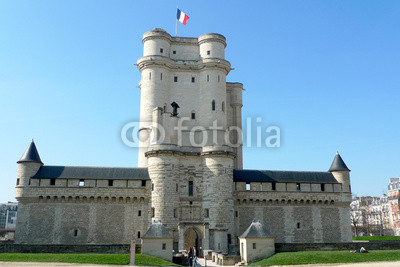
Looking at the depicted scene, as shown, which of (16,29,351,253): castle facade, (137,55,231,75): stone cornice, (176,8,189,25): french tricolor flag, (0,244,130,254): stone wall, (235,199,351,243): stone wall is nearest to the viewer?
(0,244,130,254): stone wall

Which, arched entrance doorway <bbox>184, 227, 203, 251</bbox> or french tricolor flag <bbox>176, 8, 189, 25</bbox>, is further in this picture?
french tricolor flag <bbox>176, 8, 189, 25</bbox>

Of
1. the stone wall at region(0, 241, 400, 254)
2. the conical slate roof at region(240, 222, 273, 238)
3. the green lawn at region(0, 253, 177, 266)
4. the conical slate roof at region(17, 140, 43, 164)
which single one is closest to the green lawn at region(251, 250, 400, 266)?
the stone wall at region(0, 241, 400, 254)

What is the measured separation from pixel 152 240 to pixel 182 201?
892 cm

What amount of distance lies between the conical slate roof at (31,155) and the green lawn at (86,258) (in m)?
12.3

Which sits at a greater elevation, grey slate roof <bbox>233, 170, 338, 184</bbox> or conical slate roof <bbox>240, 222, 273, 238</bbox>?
grey slate roof <bbox>233, 170, 338, 184</bbox>

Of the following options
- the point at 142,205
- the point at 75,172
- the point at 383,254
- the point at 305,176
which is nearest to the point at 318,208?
the point at 305,176

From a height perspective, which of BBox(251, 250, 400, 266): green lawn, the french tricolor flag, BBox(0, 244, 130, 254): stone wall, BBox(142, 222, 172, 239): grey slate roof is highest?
the french tricolor flag

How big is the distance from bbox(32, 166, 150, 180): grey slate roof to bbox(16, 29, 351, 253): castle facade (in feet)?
0.33

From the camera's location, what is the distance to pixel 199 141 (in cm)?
4131

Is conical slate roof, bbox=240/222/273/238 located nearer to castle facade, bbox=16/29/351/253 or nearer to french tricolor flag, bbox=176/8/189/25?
castle facade, bbox=16/29/351/253

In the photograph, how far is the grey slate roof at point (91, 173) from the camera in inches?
1485

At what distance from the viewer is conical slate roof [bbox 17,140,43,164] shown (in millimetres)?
37375

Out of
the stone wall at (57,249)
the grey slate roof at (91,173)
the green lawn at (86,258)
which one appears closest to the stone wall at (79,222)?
the grey slate roof at (91,173)

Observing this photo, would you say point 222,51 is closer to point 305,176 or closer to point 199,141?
point 199,141
